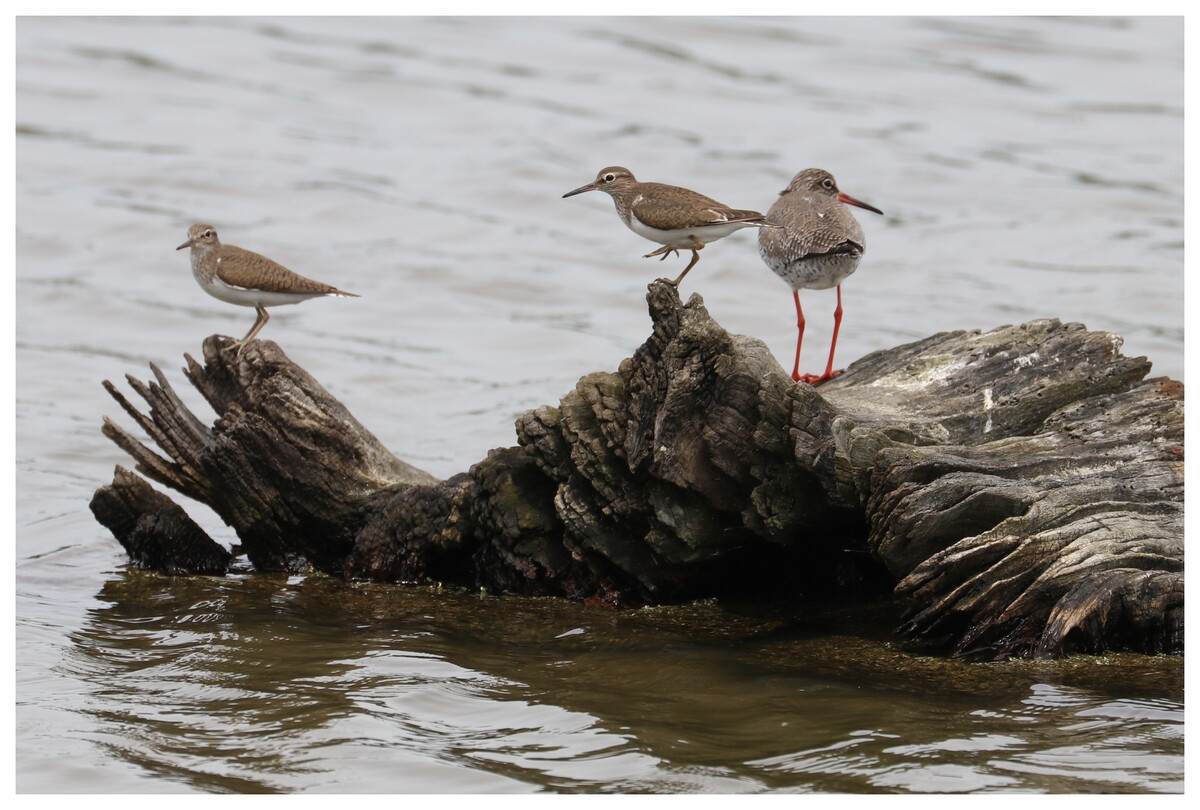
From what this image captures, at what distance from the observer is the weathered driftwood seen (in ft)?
22.0

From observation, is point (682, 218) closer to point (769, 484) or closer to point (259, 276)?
point (769, 484)

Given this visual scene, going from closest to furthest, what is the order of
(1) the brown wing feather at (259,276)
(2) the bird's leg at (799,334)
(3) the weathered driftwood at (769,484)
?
(3) the weathered driftwood at (769,484) < (2) the bird's leg at (799,334) < (1) the brown wing feather at (259,276)

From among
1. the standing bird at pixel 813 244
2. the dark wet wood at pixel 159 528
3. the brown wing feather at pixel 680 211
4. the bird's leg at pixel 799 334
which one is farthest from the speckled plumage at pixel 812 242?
the dark wet wood at pixel 159 528

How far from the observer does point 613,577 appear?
7.95 m

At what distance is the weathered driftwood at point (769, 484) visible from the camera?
22.0 ft

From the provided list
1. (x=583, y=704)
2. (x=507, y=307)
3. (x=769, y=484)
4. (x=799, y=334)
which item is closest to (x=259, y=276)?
(x=799, y=334)

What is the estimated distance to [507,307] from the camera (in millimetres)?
16312

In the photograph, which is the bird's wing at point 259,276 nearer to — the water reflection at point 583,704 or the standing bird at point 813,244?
the water reflection at point 583,704

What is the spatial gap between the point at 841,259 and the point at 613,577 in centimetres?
255

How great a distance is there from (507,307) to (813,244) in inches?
A: 293

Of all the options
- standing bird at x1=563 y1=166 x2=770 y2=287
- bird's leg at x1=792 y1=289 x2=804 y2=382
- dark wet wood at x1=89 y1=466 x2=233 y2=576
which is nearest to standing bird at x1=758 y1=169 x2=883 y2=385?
bird's leg at x1=792 y1=289 x2=804 y2=382

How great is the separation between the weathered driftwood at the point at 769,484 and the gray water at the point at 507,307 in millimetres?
220

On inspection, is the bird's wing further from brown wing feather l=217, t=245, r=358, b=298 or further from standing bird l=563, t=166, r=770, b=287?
standing bird l=563, t=166, r=770, b=287

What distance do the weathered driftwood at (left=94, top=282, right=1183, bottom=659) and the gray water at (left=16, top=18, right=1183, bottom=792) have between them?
0.22m
